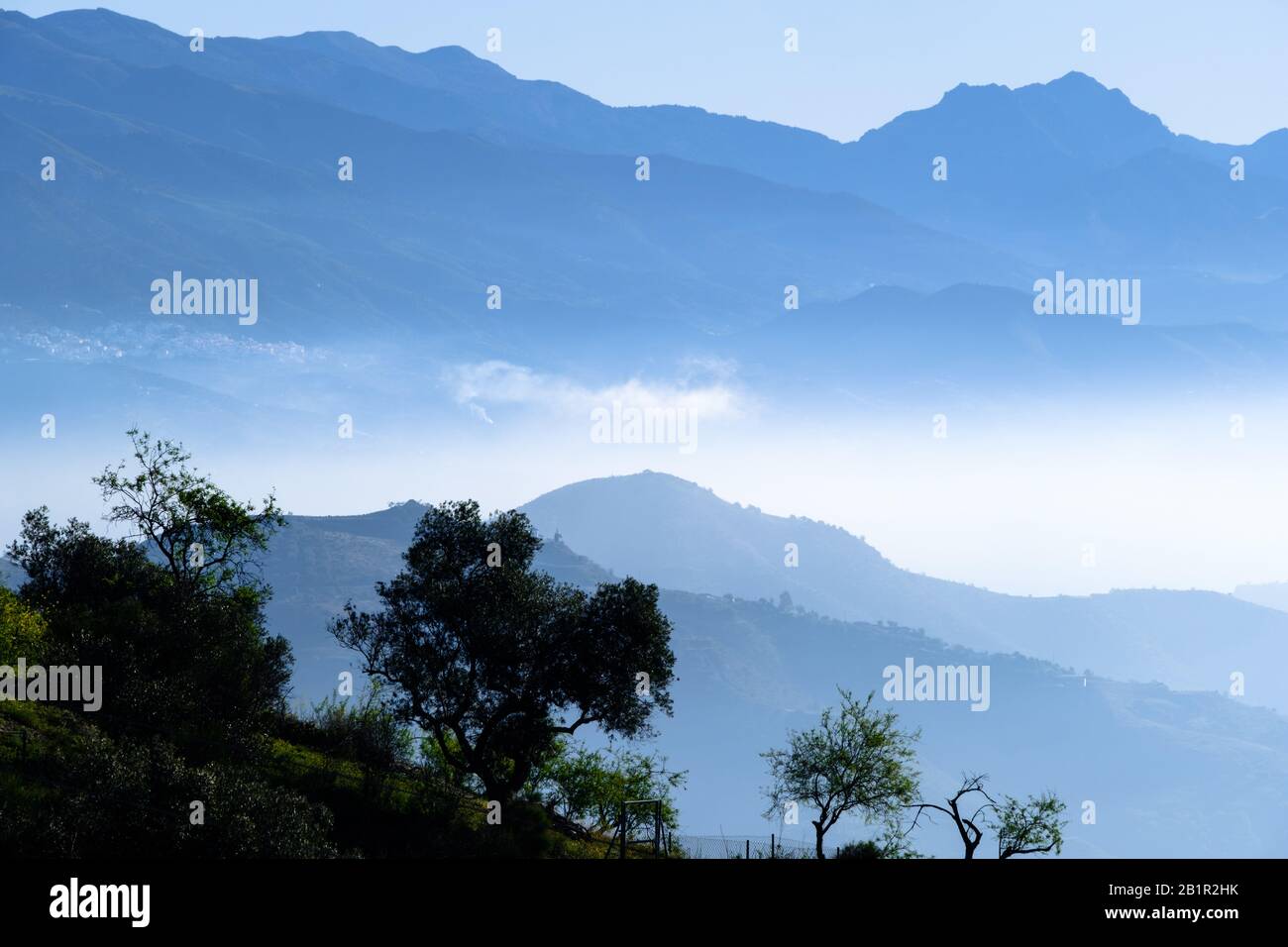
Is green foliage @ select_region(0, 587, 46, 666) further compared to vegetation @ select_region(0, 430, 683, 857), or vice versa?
green foliage @ select_region(0, 587, 46, 666)

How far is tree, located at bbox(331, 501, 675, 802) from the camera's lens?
210 feet

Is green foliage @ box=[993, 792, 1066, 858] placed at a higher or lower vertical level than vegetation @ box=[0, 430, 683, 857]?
lower

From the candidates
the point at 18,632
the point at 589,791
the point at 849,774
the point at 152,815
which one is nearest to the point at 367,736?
the point at 589,791

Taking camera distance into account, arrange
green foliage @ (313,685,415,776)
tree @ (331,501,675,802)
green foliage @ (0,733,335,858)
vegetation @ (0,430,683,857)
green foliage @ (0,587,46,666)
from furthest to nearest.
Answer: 1. green foliage @ (313,685,415,776)
2. tree @ (331,501,675,802)
3. green foliage @ (0,587,46,666)
4. vegetation @ (0,430,683,857)
5. green foliage @ (0,733,335,858)

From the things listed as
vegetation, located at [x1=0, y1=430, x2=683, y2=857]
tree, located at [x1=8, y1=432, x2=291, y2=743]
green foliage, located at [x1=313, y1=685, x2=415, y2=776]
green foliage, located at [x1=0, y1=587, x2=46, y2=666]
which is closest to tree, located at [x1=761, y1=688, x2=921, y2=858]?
vegetation, located at [x1=0, y1=430, x2=683, y2=857]

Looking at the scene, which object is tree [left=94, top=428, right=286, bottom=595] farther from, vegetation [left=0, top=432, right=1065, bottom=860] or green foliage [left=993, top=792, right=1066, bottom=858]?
green foliage [left=993, top=792, right=1066, bottom=858]

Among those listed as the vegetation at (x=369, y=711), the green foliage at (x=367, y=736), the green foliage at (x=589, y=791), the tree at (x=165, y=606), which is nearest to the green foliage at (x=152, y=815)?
the vegetation at (x=369, y=711)

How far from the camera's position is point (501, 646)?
208 ft

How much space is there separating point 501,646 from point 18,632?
24.8m

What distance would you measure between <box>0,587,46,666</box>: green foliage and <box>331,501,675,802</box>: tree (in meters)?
15.6

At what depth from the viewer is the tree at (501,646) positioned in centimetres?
6391

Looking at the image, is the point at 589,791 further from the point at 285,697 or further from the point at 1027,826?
the point at 1027,826

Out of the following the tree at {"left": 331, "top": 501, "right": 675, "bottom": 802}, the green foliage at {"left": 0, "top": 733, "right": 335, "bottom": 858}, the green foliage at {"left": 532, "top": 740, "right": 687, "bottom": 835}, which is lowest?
the green foliage at {"left": 532, "top": 740, "right": 687, "bottom": 835}
